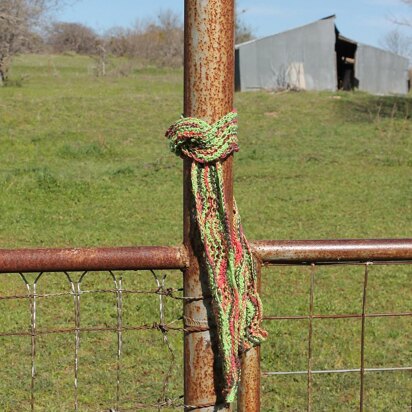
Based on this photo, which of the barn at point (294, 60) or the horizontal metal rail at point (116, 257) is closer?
the horizontal metal rail at point (116, 257)

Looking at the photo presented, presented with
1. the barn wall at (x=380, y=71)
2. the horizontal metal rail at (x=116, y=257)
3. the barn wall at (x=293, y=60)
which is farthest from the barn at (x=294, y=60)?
the horizontal metal rail at (x=116, y=257)

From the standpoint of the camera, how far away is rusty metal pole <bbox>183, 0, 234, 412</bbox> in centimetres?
169

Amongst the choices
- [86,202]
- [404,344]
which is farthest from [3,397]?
[86,202]

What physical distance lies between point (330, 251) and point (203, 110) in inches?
20.7

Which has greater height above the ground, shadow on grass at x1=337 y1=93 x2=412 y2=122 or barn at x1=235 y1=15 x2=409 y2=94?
barn at x1=235 y1=15 x2=409 y2=94

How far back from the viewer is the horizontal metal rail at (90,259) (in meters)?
1.78

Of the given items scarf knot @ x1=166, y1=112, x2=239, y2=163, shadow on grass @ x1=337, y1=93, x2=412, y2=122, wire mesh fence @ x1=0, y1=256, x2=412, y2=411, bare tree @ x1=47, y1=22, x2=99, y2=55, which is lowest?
wire mesh fence @ x1=0, y1=256, x2=412, y2=411

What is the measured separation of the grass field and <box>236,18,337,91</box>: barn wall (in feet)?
12.5

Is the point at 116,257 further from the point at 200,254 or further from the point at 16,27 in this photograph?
the point at 16,27

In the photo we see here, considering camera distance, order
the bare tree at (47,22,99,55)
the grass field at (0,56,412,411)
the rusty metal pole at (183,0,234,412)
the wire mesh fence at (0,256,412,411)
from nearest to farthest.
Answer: the rusty metal pole at (183,0,234,412) → the wire mesh fence at (0,256,412,411) → the grass field at (0,56,412,411) → the bare tree at (47,22,99,55)

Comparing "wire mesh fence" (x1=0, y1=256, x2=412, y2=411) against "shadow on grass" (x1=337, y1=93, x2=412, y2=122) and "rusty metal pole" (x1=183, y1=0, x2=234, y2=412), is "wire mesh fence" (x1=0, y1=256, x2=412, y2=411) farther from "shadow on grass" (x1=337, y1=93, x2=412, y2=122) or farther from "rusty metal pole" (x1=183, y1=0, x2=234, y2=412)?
"shadow on grass" (x1=337, y1=93, x2=412, y2=122)

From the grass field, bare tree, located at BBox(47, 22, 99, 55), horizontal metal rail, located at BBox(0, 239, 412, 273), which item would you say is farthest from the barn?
bare tree, located at BBox(47, 22, 99, 55)

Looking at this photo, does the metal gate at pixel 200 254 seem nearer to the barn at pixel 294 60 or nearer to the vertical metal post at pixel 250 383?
the vertical metal post at pixel 250 383

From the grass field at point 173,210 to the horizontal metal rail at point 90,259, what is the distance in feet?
7.70
